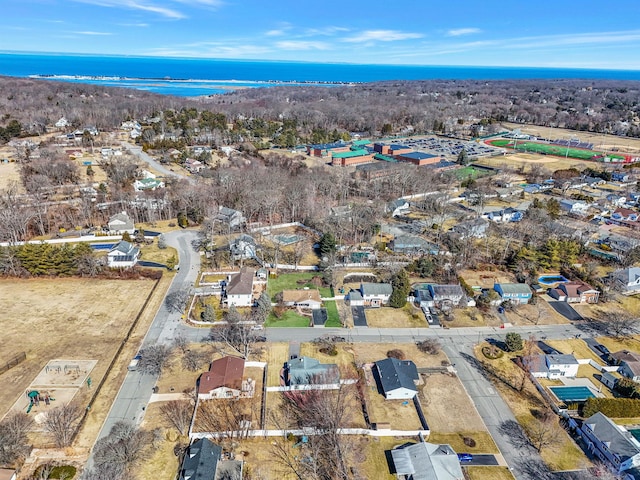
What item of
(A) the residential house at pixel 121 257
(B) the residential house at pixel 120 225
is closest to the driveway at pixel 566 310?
(A) the residential house at pixel 121 257

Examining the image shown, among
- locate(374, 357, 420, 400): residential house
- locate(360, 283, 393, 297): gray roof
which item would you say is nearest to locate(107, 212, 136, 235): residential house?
locate(360, 283, 393, 297): gray roof

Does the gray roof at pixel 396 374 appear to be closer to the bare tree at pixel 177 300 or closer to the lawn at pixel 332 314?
the lawn at pixel 332 314

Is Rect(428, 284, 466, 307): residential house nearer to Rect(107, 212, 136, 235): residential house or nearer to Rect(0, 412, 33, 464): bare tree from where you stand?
Rect(0, 412, 33, 464): bare tree

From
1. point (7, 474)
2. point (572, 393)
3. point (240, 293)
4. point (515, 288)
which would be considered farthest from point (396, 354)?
point (7, 474)

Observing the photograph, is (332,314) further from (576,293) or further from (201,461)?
(576,293)

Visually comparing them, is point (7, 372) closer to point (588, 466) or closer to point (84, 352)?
point (84, 352)
